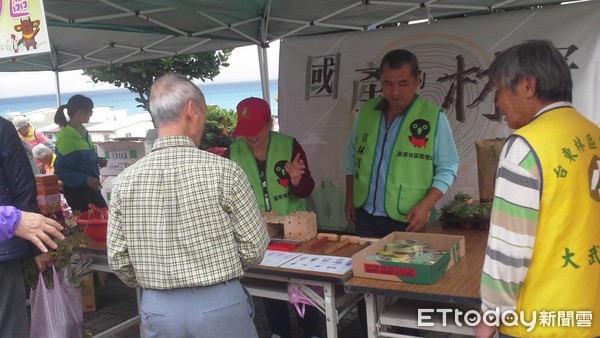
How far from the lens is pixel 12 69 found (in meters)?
6.36

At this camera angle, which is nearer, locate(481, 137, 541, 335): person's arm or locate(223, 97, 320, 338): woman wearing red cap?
locate(481, 137, 541, 335): person's arm

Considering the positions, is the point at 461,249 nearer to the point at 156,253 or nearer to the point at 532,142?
the point at 532,142

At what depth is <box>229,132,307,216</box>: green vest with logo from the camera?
9.02ft

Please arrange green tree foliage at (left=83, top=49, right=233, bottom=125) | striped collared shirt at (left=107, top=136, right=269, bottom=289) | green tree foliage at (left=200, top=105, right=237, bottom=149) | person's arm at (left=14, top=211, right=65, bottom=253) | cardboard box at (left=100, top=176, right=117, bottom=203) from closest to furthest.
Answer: striped collared shirt at (left=107, top=136, right=269, bottom=289) < person's arm at (left=14, top=211, right=65, bottom=253) < cardboard box at (left=100, top=176, right=117, bottom=203) < green tree foliage at (left=83, top=49, right=233, bottom=125) < green tree foliage at (left=200, top=105, right=237, bottom=149)

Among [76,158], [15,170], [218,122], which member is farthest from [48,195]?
[218,122]

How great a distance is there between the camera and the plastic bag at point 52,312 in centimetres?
259

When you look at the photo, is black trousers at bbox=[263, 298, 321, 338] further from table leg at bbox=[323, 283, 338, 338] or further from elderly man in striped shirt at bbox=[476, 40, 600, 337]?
elderly man in striped shirt at bbox=[476, 40, 600, 337]

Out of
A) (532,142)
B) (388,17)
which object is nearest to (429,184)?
(532,142)

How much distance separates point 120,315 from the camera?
4191 millimetres

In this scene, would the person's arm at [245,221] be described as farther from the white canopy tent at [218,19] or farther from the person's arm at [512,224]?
the white canopy tent at [218,19]

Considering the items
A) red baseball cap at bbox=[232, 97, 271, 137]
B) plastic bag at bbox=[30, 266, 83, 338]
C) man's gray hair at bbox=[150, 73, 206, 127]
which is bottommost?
plastic bag at bbox=[30, 266, 83, 338]

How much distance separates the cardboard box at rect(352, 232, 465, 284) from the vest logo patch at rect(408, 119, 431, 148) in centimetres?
55

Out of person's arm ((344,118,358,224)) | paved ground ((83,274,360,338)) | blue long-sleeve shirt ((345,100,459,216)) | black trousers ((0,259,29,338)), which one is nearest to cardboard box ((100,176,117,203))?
paved ground ((83,274,360,338))

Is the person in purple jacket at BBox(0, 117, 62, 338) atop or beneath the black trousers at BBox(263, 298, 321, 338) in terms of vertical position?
atop
